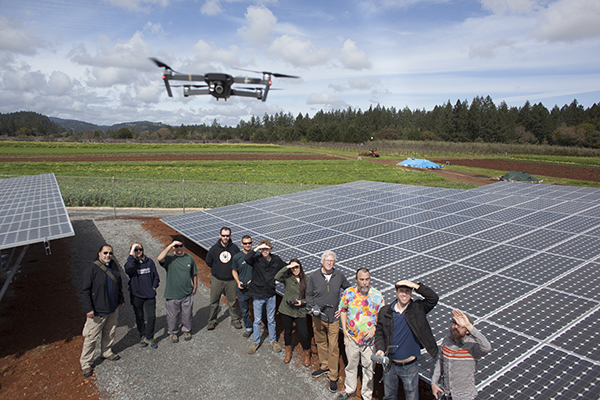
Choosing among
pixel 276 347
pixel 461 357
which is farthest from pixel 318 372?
pixel 461 357

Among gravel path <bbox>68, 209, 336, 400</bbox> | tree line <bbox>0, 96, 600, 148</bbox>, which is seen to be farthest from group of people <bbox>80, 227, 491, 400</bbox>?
tree line <bbox>0, 96, 600, 148</bbox>

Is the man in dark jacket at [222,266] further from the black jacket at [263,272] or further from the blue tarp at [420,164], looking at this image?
the blue tarp at [420,164]

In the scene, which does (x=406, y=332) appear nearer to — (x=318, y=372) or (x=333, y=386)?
(x=333, y=386)

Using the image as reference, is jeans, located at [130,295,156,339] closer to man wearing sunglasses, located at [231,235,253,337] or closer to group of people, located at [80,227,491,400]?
group of people, located at [80,227,491,400]

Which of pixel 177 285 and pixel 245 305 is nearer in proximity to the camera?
pixel 177 285

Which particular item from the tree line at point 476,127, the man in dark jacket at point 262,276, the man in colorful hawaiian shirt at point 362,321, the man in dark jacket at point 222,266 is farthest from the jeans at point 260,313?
the tree line at point 476,127

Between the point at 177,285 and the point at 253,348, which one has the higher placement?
the point at 177,285

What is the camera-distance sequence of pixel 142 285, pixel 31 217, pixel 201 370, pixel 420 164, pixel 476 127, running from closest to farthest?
pixel 201 370 → pixel 142 285 → pixel 31 217 → pixel 420 164 → pixel 476 127

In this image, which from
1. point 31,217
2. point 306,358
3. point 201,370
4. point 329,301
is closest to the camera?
point 329,301
